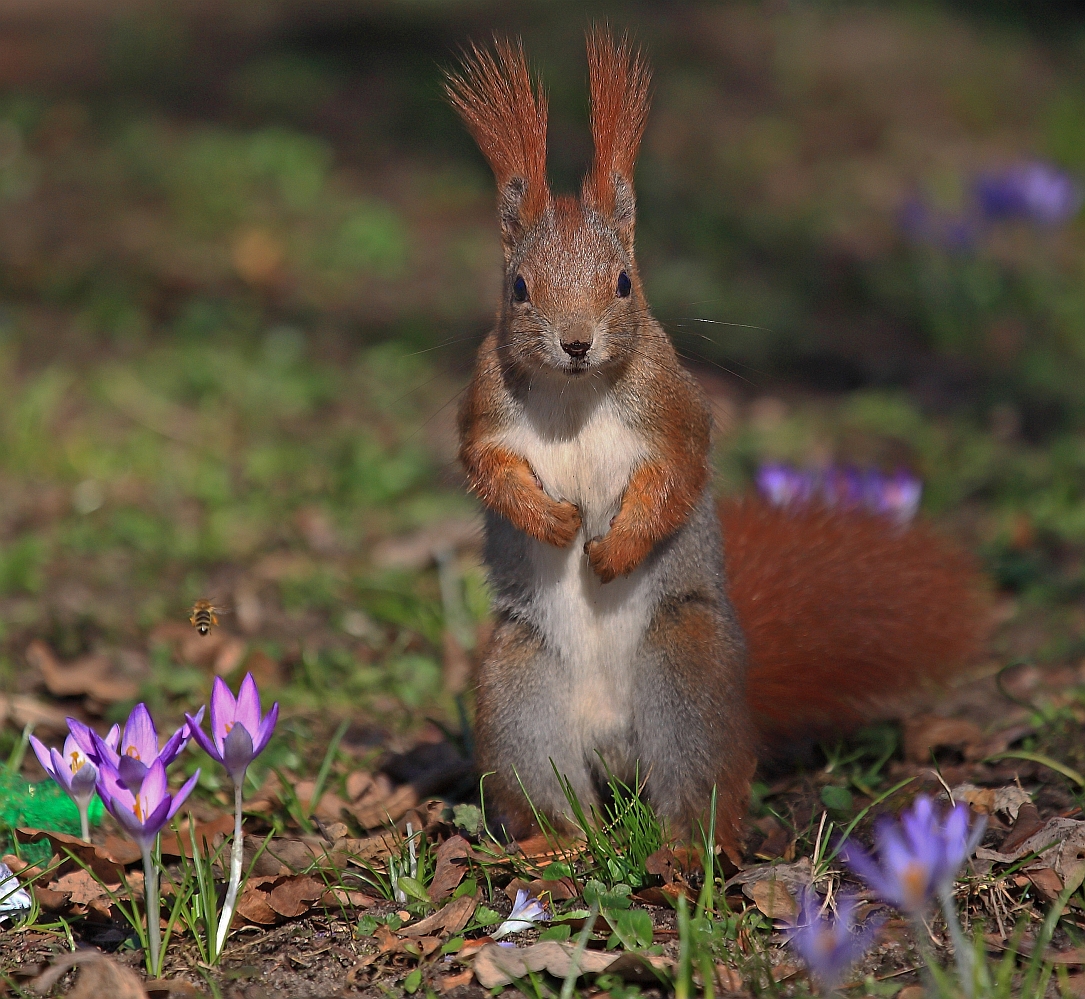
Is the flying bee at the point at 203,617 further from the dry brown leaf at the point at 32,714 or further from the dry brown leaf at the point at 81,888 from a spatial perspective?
the dry brown leaf at the point at 32,714

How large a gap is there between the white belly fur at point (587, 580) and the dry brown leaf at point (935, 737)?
0.77m

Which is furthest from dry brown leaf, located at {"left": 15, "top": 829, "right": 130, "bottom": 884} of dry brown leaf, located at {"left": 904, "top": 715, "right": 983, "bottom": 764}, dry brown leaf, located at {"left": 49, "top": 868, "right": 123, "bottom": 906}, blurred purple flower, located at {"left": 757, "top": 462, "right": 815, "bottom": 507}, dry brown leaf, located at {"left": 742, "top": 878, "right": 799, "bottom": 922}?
blurred purple flower, located at {"left": 757, "top": 462, "right": 815, "bottom": 507}

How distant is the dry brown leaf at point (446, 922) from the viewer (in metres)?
2.08

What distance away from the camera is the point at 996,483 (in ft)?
13.5

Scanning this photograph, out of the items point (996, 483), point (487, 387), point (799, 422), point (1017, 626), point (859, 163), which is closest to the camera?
point (487, 387)

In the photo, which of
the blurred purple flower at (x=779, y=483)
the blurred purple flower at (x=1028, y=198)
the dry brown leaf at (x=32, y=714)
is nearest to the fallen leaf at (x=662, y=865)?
the blurred purple flower at (x=779, y=483)

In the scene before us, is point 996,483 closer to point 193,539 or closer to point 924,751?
point 924,751

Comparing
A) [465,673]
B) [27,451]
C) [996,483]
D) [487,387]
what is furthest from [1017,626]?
[27,451]

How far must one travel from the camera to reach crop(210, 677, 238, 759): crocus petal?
6.21 ft

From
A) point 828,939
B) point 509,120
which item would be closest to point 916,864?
point 828,939

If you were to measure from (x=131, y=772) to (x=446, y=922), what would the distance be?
1.87 feet

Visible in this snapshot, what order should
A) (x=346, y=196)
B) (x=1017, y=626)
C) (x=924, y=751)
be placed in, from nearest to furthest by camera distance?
(x=924, y=751), (x=1017, y=626), (x=346, y=196)

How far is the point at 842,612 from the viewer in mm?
2582

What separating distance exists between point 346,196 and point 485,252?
0.85 m
